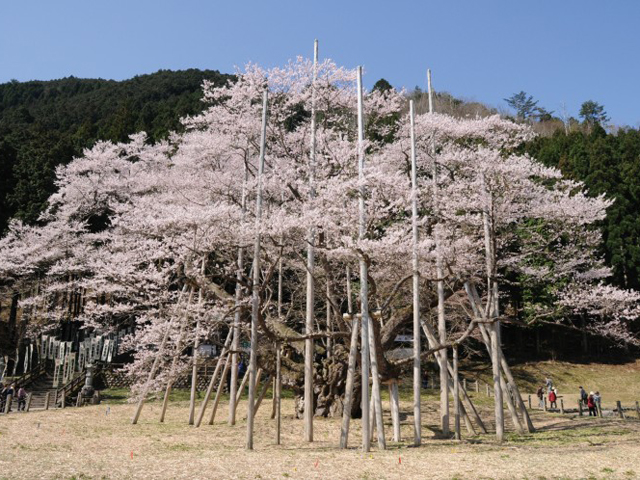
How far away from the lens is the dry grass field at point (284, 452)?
8.09m

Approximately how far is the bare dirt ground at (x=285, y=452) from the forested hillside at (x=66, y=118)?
2183 centimetres

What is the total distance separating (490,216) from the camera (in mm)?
13086

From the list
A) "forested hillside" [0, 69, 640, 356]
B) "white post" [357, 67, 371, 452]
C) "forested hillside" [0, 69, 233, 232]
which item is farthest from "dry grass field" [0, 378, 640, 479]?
"forested hillside" [0, 69, 233, 232]

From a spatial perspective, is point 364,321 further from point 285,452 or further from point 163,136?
point 163,136

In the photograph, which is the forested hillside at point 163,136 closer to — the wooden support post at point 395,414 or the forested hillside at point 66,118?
the forested hillside at point 66,118

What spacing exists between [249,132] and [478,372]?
20.2 metres

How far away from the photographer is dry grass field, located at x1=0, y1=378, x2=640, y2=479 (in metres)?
8.09

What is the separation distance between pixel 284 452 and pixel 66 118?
50.8 metres

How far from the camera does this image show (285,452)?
10406mm

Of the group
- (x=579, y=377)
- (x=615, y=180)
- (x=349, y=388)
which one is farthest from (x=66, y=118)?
(x=349, y=388)

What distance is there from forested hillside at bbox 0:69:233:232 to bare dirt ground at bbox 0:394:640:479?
71.6ft

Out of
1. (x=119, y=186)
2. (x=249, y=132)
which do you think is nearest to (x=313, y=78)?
(x=249, y=132)

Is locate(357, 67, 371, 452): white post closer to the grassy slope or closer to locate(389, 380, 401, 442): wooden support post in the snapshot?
locate(389, 380, 401, 442): wooden support post

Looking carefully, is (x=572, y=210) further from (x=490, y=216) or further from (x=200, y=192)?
(x=200, y=192)
